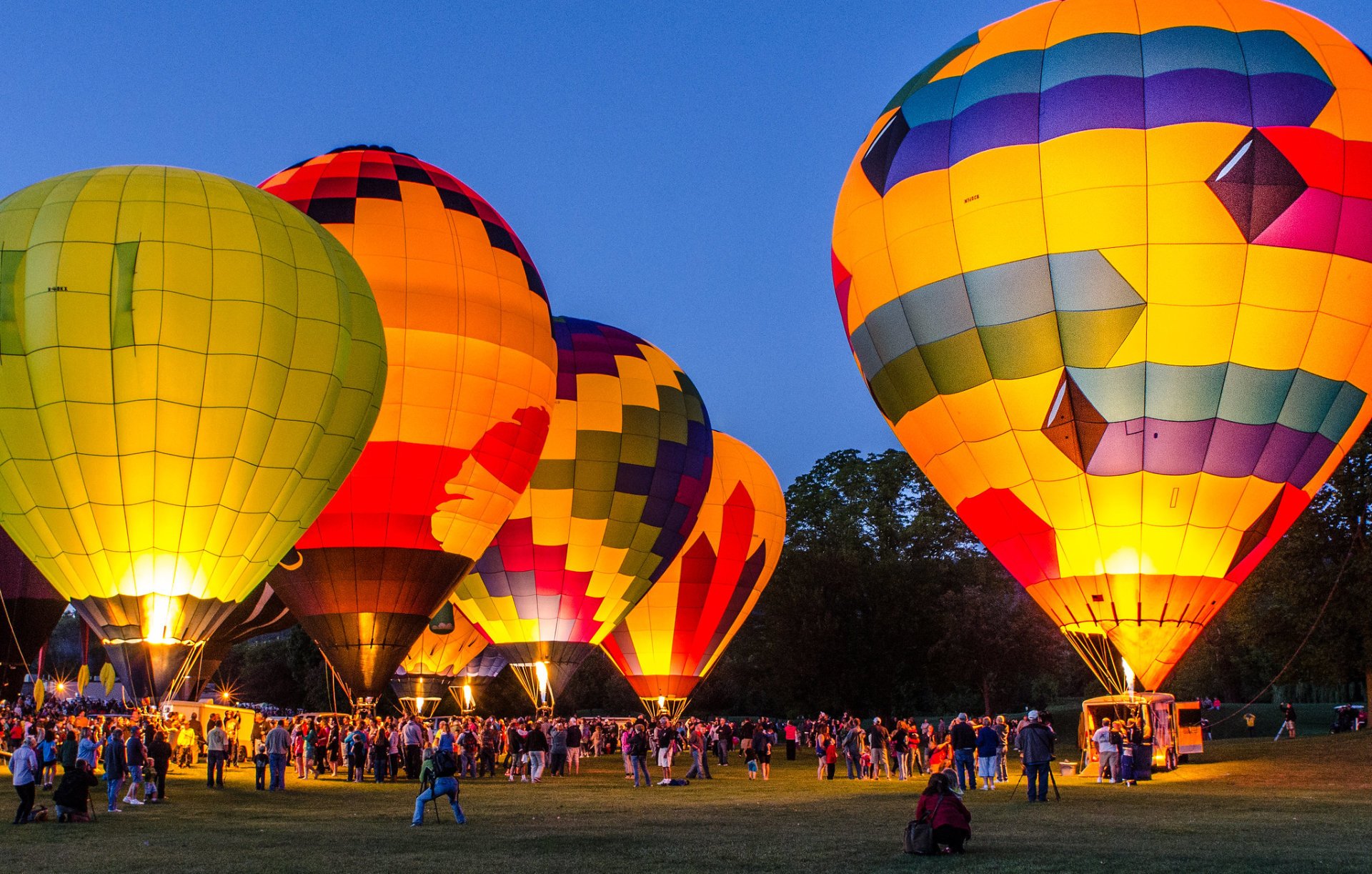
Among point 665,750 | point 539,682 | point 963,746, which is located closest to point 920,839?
point 963,746

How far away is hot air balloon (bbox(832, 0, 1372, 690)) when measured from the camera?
1540cm

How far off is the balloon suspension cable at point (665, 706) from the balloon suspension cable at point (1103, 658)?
15.4 meters

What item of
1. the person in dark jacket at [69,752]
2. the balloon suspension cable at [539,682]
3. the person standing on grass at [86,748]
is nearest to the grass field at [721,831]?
the person in dark jacket at [69,752]

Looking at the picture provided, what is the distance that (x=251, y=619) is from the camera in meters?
36.8

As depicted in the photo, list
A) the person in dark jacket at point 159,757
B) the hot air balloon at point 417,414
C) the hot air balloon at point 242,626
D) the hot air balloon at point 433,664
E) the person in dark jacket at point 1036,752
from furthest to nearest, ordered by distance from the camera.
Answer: the hot air balloon at point 433,664, the hot air balloon at point 242,626, the hot air balloon at point 417,414, the person in dark jacket at point 159,757, the person in dark jacket at point 1036,752

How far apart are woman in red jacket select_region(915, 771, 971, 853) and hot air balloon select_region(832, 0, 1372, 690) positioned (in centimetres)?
735

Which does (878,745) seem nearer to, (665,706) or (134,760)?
(134,760)

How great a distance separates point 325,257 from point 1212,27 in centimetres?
1099

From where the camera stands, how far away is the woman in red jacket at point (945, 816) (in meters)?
9.09

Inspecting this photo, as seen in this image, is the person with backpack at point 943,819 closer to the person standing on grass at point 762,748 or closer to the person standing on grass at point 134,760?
the person standing on grass at point 134,760

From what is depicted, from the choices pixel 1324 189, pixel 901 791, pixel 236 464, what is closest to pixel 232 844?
pixel 236 464

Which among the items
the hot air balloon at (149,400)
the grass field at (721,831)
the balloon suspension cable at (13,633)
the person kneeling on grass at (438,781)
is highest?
the hot air balloon at (149,400)

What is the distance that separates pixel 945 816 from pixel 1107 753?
837cm

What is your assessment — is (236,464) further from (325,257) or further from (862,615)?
(862,615)
